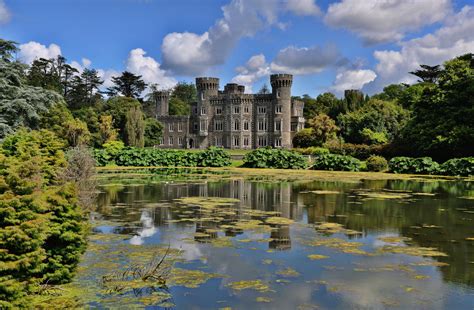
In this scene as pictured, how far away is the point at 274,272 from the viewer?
8211 mm

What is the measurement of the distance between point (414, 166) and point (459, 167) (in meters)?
2.91

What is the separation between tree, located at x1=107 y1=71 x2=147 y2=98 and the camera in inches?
4035

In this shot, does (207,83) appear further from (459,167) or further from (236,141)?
(459,167)

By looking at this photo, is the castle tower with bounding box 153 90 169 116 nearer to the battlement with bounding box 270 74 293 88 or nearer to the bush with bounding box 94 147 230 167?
the battlement with bounding box 270 74 293 88

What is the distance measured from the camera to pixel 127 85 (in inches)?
4097

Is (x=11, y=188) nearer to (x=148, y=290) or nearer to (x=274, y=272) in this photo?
(x=148, y=290)

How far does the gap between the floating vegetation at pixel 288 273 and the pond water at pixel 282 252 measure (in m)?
0.02

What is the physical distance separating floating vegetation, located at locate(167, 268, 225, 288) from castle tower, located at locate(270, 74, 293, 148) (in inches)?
2800

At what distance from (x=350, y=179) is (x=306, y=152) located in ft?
67.5

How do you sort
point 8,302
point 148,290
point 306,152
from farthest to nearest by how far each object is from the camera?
point 306,152
point 148,290
point 8,302

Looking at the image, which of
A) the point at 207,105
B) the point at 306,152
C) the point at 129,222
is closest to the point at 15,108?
the point at 129,222

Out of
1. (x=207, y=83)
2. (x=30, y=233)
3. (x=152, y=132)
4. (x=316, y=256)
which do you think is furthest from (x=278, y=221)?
(x=207, y=83)

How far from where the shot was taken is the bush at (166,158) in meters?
39.9

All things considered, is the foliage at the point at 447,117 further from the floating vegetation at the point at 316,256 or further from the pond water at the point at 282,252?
the floating vegetation at the point at 316,256
